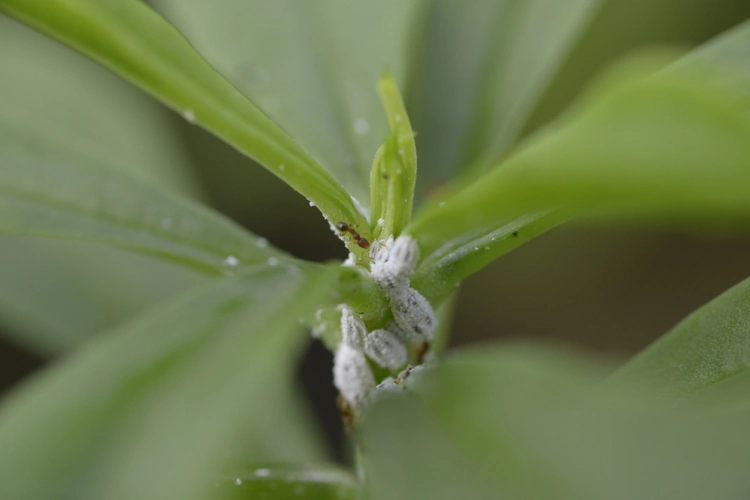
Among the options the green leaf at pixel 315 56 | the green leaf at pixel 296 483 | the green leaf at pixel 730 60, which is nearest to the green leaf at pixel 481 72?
the green leaf at pixel 315 56

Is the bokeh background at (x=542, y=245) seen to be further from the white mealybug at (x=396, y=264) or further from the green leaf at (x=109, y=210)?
the white mealybug at (x=396, y=264)

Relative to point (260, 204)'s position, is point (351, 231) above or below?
below

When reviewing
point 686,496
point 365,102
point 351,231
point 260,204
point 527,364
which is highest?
point 260,204

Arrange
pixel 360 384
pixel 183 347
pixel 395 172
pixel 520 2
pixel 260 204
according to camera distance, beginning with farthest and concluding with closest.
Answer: pixel 260 204
pixel 520 2
pixel 360 384
pixel 395 172
pixel 183 347

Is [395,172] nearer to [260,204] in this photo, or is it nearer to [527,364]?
[527,364]

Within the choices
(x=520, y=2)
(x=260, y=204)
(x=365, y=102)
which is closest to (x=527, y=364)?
(x=365, y=102)

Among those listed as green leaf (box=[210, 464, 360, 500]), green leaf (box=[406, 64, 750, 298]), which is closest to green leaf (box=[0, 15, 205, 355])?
green leaf (box=[210, 464, 360, 500])
